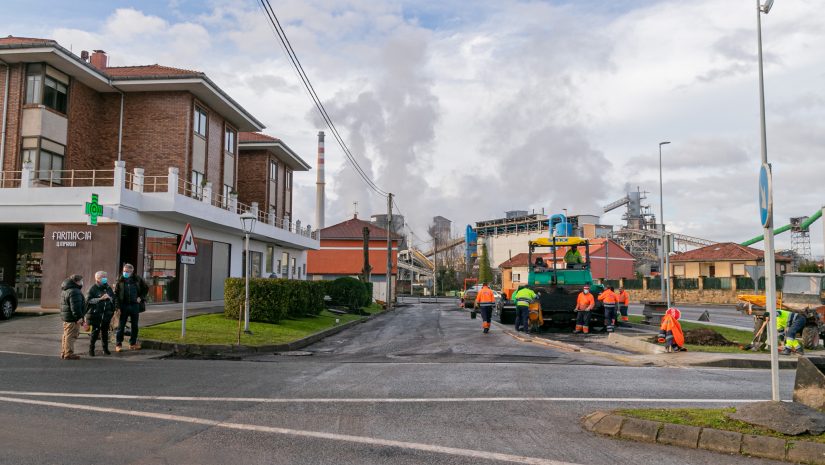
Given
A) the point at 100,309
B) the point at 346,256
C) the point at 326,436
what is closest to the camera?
the point at 326,436

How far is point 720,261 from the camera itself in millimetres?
62750

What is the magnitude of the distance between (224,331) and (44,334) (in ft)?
13.6

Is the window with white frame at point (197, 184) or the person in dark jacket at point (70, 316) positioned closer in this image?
the person in dark jacket at point (70, 316)

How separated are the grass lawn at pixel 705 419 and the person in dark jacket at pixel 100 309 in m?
10.2

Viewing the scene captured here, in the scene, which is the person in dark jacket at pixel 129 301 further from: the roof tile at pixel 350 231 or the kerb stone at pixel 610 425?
the roof tile at pixel 350 231

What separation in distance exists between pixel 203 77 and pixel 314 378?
20247 mm

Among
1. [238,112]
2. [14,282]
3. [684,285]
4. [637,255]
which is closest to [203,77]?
[238,112]

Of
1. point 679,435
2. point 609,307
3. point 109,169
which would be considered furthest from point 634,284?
point 679,435

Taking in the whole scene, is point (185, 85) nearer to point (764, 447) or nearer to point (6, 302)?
point (6, 302)

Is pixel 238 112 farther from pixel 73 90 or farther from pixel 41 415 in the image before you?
pixel 41 415

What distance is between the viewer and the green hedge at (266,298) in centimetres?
1877

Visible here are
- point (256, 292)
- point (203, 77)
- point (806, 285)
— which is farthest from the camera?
point (203, 77)

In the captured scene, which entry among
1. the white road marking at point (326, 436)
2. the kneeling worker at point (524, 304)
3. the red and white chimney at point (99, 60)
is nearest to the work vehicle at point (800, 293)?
the kneeling worker at point (524, 304)

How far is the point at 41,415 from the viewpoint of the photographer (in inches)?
272
